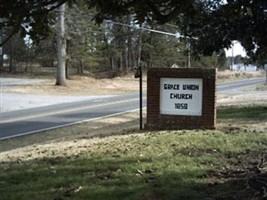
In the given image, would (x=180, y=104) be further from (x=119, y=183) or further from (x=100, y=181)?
(x=119, y=183)

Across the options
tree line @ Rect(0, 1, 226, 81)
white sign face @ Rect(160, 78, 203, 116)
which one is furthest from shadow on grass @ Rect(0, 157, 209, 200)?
tree line @ Rect(0, 1, 226, 81)

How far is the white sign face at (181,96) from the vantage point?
13.8m

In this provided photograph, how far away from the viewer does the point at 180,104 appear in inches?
548

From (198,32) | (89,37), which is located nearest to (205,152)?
(198,32)

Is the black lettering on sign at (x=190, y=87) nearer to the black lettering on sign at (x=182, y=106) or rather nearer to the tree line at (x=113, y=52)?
the black lettering on sign at (x=182, y=106)

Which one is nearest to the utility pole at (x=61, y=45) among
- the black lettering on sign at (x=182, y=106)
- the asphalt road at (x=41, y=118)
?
the asphalt road at (x=41, y=118)

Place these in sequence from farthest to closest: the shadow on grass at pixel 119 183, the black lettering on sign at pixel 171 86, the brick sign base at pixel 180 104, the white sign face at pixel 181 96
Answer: the black lettering on sign at pixel 171 86 < the white sign face at pixel 181 96 < the brick sign base at pixel 180 104 < the shadow on grass at pixel 119 183

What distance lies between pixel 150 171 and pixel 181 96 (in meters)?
6.69

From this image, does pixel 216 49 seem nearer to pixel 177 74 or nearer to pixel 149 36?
pixel 177 74

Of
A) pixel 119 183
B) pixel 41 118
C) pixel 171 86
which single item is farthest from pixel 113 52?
pixel 119 183

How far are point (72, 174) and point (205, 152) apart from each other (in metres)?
2.64

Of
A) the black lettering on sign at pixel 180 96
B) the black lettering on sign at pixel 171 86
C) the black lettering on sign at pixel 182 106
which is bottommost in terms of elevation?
the black lettering on sign at pixel 182 106

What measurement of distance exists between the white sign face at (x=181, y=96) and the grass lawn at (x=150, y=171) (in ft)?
8.07

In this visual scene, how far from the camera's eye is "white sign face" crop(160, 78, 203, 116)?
13820 mm
